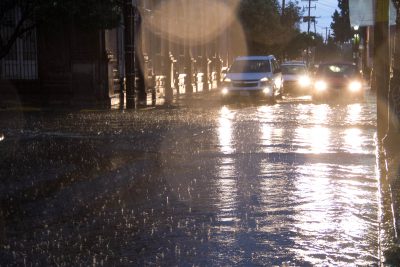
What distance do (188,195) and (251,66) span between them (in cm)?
2053

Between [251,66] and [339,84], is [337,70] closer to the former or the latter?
[339,84]

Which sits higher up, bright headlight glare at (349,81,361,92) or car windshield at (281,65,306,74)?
car windshield at (281,65,306,74)

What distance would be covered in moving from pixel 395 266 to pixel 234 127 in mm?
11720

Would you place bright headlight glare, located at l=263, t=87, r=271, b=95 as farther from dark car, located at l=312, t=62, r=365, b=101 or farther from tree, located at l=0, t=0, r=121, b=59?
tree, located at l=0, t=0, r=121, b=59

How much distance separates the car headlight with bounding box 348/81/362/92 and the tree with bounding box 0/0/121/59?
1165cm

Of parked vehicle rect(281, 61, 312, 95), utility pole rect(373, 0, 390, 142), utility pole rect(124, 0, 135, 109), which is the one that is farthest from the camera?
parked vehicle rect(281, 61, 312, 95)

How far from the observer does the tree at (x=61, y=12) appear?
17.7 meters

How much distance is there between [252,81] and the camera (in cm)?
2783

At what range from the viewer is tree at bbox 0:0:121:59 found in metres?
17.7

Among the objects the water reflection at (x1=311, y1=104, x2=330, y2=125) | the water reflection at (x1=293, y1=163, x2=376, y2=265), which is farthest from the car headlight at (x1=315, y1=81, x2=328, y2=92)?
the water reflection at (x1=293, y1=163, x2=376, y2=265)

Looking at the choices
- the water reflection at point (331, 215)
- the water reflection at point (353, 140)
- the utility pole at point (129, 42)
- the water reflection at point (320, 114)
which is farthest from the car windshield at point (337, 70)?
the water reflection at point (331, 215)

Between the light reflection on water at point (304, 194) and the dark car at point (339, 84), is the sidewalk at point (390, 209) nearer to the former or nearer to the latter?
the light reflection on water at point (304, 194)

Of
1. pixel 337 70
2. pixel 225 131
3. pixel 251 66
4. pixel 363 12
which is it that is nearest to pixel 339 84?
pixel 337 70

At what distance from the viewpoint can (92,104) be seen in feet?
78.6
